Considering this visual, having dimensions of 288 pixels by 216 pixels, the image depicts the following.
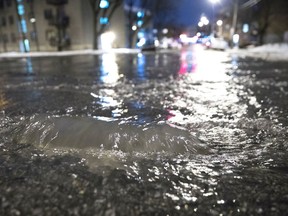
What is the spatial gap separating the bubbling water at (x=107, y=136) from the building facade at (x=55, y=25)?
146 ft

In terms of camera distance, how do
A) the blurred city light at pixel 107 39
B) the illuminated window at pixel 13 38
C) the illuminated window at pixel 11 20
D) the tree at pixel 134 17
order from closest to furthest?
the tree at pixel 134 17, the blurred city light at pixel 107 39, the illuminated window at pixel 11 20, the illuminated window at pixel 13 38

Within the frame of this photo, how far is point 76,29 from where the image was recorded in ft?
158

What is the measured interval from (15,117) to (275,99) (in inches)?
205

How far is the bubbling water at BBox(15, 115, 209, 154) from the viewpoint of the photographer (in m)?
3.52

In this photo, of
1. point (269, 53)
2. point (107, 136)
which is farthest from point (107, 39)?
point (107, 136)

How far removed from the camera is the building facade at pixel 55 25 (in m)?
47.9

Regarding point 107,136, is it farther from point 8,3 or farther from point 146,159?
point 8,3

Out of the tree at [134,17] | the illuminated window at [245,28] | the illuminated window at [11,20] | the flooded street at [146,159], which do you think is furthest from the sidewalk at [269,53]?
the illuminated window at [11,20]

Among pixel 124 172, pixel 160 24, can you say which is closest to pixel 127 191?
pixel 124 172

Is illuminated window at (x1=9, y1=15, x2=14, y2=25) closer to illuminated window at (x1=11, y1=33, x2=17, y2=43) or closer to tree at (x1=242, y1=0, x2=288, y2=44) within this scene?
illuminated window at (x1=11, y1=33, x2=17, y2=43)

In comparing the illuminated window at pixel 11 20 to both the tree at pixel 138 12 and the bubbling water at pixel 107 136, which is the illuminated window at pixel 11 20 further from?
the bubbling water at pixel 107 136

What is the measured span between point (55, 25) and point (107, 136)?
48.9 metres

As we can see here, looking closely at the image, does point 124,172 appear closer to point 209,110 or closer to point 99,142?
point 99,142

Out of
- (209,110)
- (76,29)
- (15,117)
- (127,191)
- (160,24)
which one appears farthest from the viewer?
(160,24)
